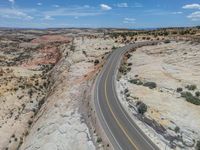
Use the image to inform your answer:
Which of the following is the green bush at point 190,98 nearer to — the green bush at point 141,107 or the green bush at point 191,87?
the green bush at point 191,87

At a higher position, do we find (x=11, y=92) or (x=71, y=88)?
(x=71, y=88)

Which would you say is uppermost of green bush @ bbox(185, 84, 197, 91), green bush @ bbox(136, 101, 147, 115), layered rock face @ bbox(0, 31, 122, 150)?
green bush @ bbox(185, 84, 197, 91)

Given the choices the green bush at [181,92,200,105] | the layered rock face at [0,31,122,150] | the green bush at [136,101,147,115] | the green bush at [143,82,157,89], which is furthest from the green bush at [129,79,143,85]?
the green bush at [136,101,147,115]

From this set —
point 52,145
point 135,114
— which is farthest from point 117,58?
point 52,145

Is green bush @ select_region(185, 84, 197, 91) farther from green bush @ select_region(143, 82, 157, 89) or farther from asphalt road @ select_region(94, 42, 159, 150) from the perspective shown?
asphalt road @ select_region(94, 42, 159, 150)

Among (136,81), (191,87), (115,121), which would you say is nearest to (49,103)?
(136,81)

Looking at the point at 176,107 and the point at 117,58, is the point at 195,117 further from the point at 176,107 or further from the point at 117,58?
the point at 117,58

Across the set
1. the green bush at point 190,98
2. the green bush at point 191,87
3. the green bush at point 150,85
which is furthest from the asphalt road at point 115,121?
the green bush at point 191,87

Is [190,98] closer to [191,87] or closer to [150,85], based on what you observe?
[191,87]
